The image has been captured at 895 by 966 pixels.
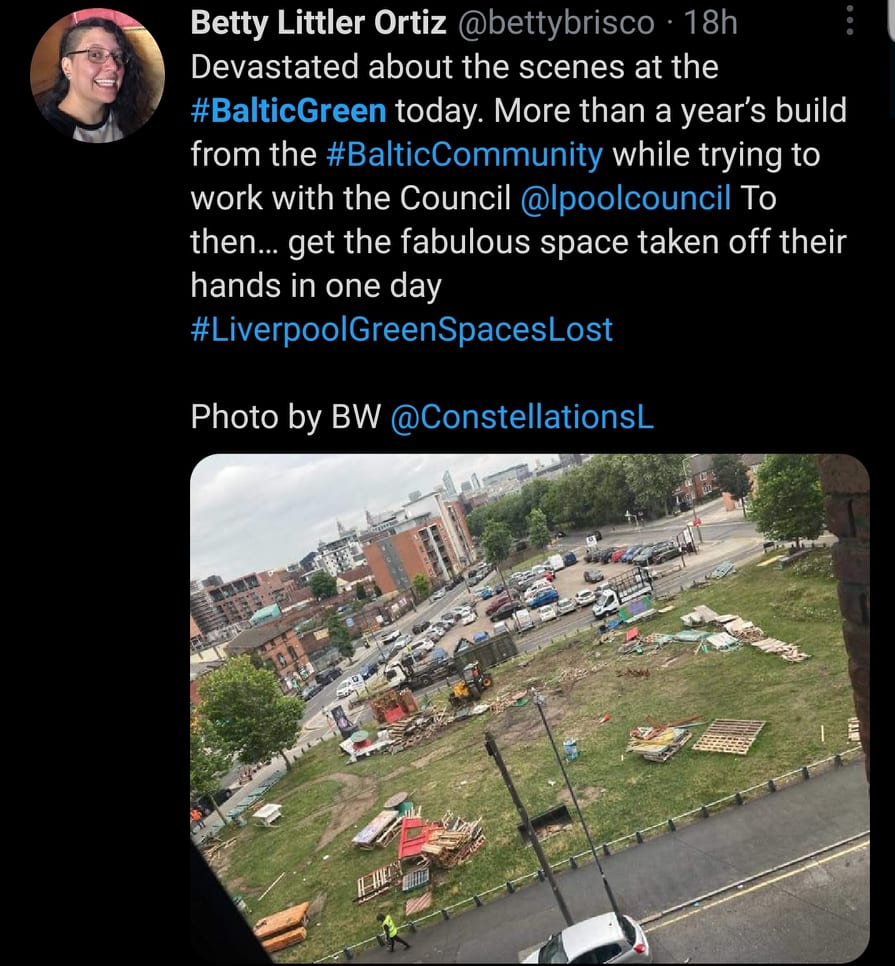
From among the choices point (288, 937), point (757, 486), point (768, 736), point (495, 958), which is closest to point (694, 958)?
point (495, 958)

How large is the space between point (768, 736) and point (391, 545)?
35.9 feet

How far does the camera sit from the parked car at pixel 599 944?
3.44 metres

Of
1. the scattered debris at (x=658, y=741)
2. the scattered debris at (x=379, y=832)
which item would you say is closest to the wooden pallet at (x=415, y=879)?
the scattered debris at (x=379, y=832)

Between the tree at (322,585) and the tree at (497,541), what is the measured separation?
5.14 meters

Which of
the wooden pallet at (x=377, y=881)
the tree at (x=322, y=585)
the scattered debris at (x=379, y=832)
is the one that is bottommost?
the scattered debris at (x=379, y=832)

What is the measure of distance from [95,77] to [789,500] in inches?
585

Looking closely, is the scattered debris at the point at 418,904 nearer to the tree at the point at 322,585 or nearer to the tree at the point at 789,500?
the tree at the point at 322,585

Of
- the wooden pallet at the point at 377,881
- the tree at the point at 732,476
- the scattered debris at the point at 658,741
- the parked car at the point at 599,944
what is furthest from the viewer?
the tree at the point at 732,476

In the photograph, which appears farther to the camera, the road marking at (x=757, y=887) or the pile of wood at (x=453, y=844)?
the pile of wood at (x=453, y=844)

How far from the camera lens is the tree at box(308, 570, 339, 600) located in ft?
48.2

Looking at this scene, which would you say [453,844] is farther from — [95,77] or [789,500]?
[789,500]

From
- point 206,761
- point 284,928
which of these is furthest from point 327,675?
point 284,928

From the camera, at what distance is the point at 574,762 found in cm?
865

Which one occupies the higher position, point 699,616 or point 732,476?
point 732,476
